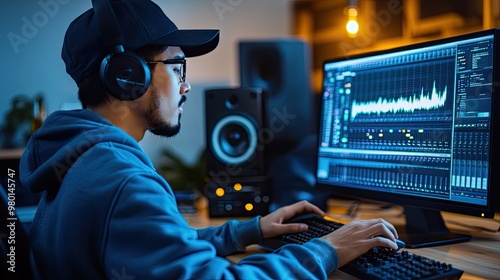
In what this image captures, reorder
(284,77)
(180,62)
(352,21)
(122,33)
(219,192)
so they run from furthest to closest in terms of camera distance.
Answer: (284,77), (352,21), (219,192), (180,62), (122,33)

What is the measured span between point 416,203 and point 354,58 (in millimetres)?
451

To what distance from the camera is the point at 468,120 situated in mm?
1035

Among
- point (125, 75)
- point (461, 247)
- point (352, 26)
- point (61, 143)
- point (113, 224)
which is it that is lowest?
point (461, 247)

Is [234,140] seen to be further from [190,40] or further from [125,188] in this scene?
[125,188]

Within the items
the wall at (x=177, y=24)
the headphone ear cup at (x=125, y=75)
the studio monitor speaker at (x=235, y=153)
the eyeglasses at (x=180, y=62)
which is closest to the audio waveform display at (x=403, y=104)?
the studio monitor speaker at (x=235, y=153)

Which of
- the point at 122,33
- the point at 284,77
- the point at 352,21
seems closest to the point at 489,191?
the point at 122,33

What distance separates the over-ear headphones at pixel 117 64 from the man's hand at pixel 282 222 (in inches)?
18.8

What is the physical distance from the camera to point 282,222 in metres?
1.24

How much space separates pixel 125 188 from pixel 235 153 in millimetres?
897

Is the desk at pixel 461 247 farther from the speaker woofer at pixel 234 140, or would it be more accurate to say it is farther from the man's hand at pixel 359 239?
the speaker woofer at pixel 234 140

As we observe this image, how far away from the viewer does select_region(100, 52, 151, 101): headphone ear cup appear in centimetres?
93

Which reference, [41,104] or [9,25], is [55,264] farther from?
[9,25]

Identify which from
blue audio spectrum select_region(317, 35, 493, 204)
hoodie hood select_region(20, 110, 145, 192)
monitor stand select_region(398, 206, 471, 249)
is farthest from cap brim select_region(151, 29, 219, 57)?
monitor stand select_region(398, 206, 471, 249)

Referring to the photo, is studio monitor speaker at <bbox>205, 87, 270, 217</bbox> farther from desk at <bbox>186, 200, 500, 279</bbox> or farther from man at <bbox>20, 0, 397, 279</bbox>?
man at <bbox>20, 0, 397, 279</bbox>
